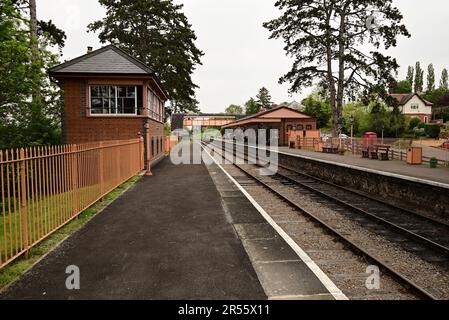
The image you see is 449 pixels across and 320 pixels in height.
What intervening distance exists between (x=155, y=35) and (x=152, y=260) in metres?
33.3

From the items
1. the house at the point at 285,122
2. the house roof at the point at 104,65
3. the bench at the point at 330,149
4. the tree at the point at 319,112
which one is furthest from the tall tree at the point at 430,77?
the house roof at the point at 104,65

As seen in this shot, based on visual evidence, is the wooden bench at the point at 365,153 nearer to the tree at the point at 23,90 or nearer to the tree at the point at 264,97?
the tree at the point at 23,90

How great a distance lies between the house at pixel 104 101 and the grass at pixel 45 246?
30.2 feet

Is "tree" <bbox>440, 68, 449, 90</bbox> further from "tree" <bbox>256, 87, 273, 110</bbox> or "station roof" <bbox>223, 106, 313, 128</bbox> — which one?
"station roof" <bbox>223, 106, 313, 128</bbox>

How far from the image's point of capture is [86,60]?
745 inches

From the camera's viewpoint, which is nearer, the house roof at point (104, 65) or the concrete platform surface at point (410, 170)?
the concrete platform surface at point (410, 170)

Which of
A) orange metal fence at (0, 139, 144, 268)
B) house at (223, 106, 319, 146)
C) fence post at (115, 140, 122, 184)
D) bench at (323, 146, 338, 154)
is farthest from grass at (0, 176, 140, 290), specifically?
house at (223, 106, 319, 146)

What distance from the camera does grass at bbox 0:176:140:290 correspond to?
15.0 ft

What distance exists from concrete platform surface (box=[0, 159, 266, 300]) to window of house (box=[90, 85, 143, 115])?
1069 centimetres

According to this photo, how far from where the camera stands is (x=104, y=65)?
18500 millimetres

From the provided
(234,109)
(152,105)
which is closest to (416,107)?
(152,105)

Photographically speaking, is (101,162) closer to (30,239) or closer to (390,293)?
(30,239)

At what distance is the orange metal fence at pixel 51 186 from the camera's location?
5164 mm

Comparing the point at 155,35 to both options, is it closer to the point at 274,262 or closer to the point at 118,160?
the point at 118,160
